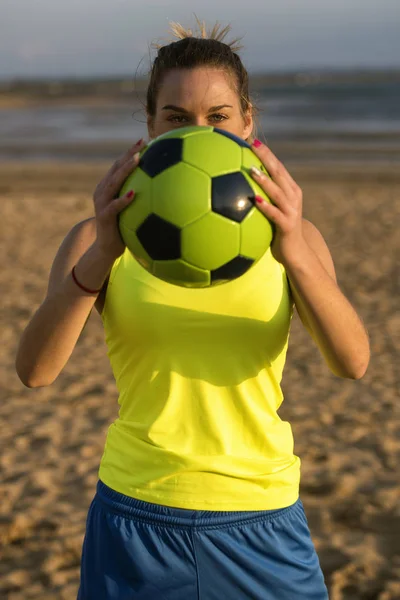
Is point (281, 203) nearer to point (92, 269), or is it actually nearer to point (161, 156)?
point (161, 156)

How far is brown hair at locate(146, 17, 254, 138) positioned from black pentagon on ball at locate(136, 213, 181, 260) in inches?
24.8

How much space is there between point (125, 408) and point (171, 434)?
19 centimetres

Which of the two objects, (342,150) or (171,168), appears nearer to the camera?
(171,168)

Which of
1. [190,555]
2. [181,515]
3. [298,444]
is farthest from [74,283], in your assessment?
[298,444]

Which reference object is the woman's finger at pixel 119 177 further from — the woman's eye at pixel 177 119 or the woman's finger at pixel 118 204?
the woman's eye at pixel 177 119

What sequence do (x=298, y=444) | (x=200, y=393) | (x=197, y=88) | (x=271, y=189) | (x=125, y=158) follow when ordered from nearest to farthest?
1. (x=271, y=189)
2. (x=125, y=158)
3. (x=200, y=393)
4. (x=197, y=88)
5. (x=298, y=444)

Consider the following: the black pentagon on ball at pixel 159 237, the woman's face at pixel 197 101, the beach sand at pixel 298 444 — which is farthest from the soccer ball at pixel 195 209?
the beach sand at pixel 298 444

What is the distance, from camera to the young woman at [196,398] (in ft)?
7.25

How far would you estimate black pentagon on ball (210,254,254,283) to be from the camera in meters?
2.14

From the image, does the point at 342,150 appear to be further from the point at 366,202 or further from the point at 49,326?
the point at 49,326

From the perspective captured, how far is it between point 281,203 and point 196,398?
0.59 meters

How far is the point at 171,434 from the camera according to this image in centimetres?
226

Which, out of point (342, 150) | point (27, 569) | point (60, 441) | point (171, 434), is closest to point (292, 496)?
point (171, 434)

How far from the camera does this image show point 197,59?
2.48 meters
